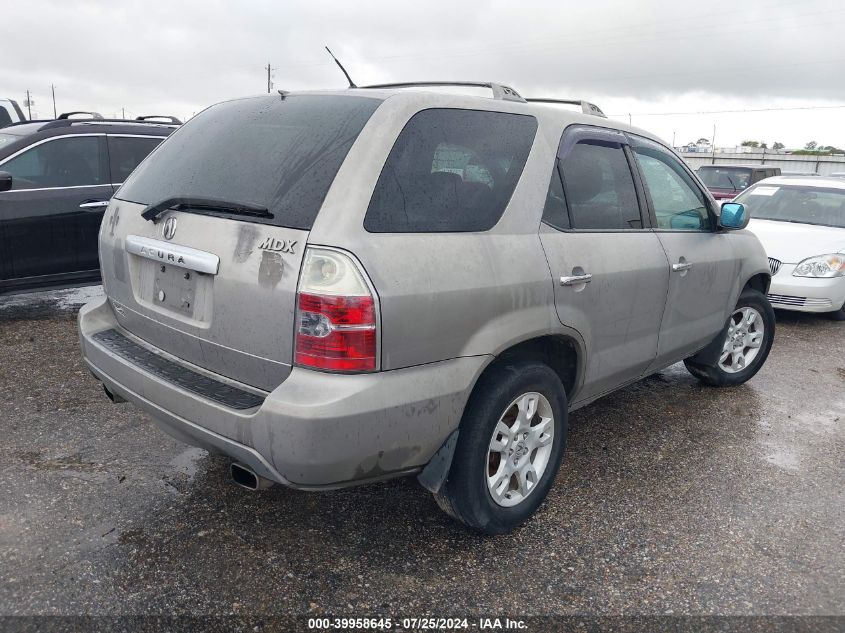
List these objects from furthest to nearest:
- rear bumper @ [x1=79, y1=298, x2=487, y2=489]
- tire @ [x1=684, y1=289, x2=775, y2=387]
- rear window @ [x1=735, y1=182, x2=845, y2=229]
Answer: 1. rear window @ [x1=735, y1=182, x2=845, y2=229]
2. tire @ [x1=684, y1=289, x2=775, y2=387]
3. rear bumper @ [x1=79, y1=298, x2=487, y2=489]

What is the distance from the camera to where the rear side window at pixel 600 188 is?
3.04 m

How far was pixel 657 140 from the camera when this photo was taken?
12.6 feet

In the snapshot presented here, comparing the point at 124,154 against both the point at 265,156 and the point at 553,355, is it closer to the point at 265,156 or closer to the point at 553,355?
the point at 265,156

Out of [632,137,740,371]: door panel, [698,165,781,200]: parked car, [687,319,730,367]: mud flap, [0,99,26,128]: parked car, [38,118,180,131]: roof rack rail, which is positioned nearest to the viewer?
[632,137,740,371]: door panel

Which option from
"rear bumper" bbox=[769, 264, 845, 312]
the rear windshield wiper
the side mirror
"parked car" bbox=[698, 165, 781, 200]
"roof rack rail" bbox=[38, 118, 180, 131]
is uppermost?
"roof rack rail" bbox=[38, 118, 180, 131]

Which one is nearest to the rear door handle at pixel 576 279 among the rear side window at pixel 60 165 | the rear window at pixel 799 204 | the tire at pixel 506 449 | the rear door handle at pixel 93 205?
the tire at pixel 506 449

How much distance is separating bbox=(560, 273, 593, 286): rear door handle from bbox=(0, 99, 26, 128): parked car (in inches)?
385

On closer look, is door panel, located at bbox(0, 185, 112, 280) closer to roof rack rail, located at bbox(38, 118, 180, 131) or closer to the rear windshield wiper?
roof rack rail, located at bbox(38, 118, 180, 131)

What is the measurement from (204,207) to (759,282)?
3.96 meters

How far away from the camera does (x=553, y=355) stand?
305 cm

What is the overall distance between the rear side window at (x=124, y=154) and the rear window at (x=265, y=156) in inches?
142

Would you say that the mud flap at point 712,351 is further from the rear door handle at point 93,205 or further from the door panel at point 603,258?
the rear door handle at point 93,205

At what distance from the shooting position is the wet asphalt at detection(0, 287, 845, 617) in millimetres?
2471

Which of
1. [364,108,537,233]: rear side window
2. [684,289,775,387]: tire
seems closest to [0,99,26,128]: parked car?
[364,108,537,233]: rear side window
